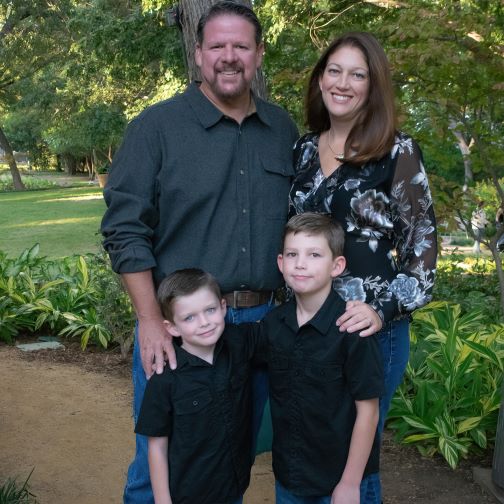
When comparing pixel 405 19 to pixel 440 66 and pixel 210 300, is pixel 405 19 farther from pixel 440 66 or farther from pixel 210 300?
pixel 210 300

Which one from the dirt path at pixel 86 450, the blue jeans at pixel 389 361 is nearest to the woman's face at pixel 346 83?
the blue jeans at pixel 389 361

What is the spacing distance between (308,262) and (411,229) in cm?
37

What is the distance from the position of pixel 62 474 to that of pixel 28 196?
77.7ft

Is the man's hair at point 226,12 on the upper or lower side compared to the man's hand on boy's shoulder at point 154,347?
upper

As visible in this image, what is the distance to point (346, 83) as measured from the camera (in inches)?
88.8

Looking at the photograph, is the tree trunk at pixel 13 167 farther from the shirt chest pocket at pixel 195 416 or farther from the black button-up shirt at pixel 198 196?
the shirt chest pocket at pixel 195 416

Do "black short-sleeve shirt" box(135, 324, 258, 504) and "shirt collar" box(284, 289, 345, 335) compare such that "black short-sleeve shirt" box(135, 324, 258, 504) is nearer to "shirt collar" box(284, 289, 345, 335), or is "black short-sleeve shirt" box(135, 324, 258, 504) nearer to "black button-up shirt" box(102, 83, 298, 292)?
"shirt collar" box(284, 289, 345, 335)

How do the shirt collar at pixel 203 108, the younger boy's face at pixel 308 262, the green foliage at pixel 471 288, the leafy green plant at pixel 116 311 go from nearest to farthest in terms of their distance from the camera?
the younger boy's face at pixel 308 262, the shirt collar at pixel 203 108, the leafy green plant at pixel 116 311, the green foliage at pixel 471 288

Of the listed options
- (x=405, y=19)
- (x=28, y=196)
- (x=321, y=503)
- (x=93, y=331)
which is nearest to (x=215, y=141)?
(x=321, y=503)

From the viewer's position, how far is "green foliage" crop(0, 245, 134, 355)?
18.6 feet

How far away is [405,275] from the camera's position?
7.42 feet

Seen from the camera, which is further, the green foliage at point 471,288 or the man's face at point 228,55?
the green foliage at point 471,288

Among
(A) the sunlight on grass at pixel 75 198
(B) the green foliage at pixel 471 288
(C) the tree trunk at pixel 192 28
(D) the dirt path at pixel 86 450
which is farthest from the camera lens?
(A) the sunlight on grass at pixel 75 198

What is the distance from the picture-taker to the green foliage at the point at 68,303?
5680 millimetres
